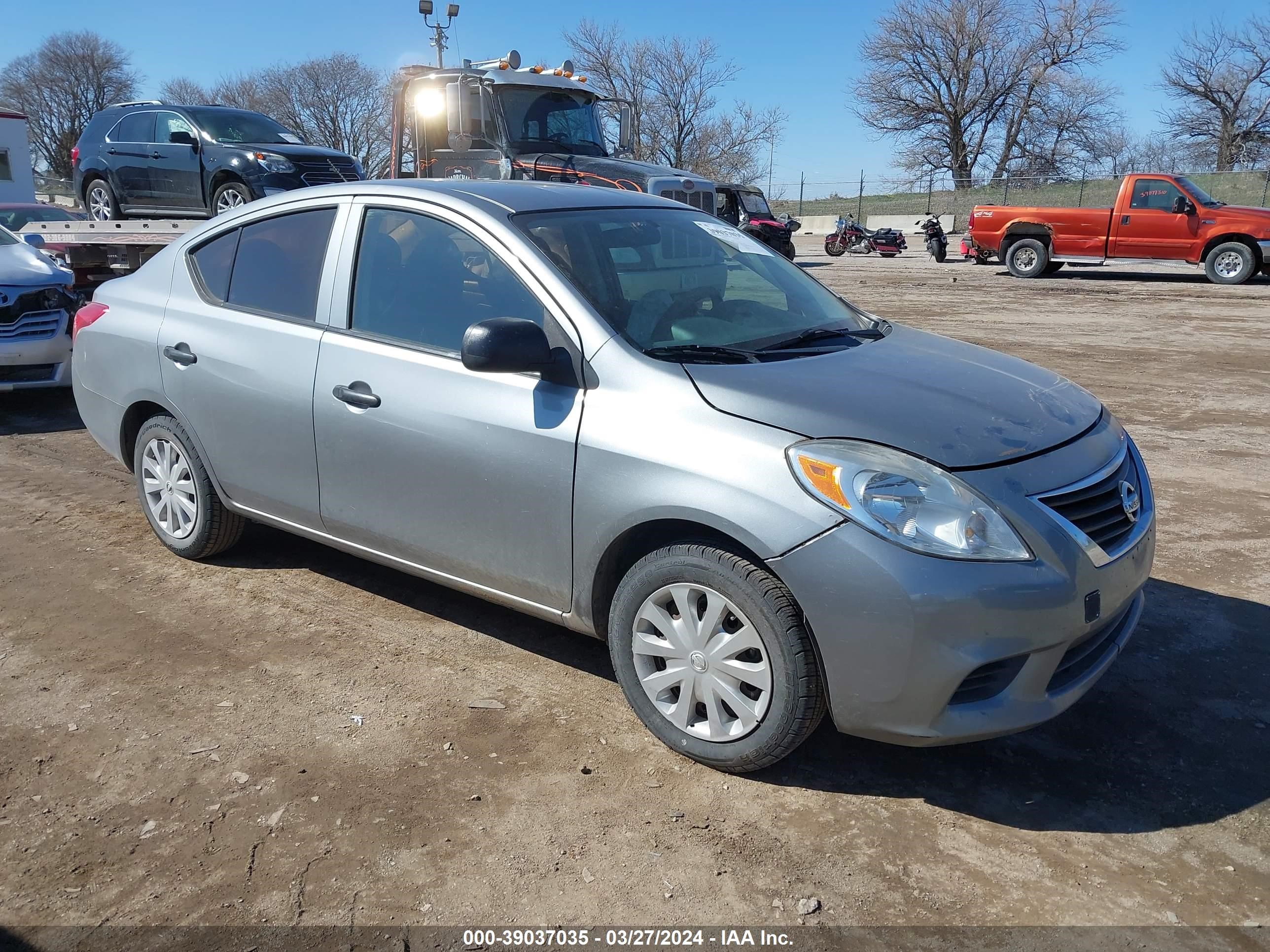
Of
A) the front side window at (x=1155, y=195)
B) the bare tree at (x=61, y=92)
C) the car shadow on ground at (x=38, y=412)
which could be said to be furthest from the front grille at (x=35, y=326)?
the bare tree at (x=61, y=92)

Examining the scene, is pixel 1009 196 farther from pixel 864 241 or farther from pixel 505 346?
pixel 505 346

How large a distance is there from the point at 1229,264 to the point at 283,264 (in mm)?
20569

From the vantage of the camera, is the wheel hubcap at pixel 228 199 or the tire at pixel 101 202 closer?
the wheel hubcap at pixel 228 199

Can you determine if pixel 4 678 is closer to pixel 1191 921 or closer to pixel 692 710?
pixel 692 710

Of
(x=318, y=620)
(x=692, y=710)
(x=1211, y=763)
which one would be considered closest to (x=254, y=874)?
(x=692, y=710)

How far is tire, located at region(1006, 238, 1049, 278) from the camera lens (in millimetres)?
21469

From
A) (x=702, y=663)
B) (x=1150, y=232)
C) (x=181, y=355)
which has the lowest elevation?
(x=702, y=663)

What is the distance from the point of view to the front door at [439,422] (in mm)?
3365

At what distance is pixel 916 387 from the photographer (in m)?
3.25

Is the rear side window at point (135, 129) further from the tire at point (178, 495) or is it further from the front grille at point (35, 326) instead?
the tire at point (178, 495)

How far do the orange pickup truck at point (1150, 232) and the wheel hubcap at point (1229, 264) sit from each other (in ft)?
0.04

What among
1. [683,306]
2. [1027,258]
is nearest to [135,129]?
[683,306]

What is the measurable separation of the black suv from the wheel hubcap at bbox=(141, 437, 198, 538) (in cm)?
735

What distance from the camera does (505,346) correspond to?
3.20 metres
